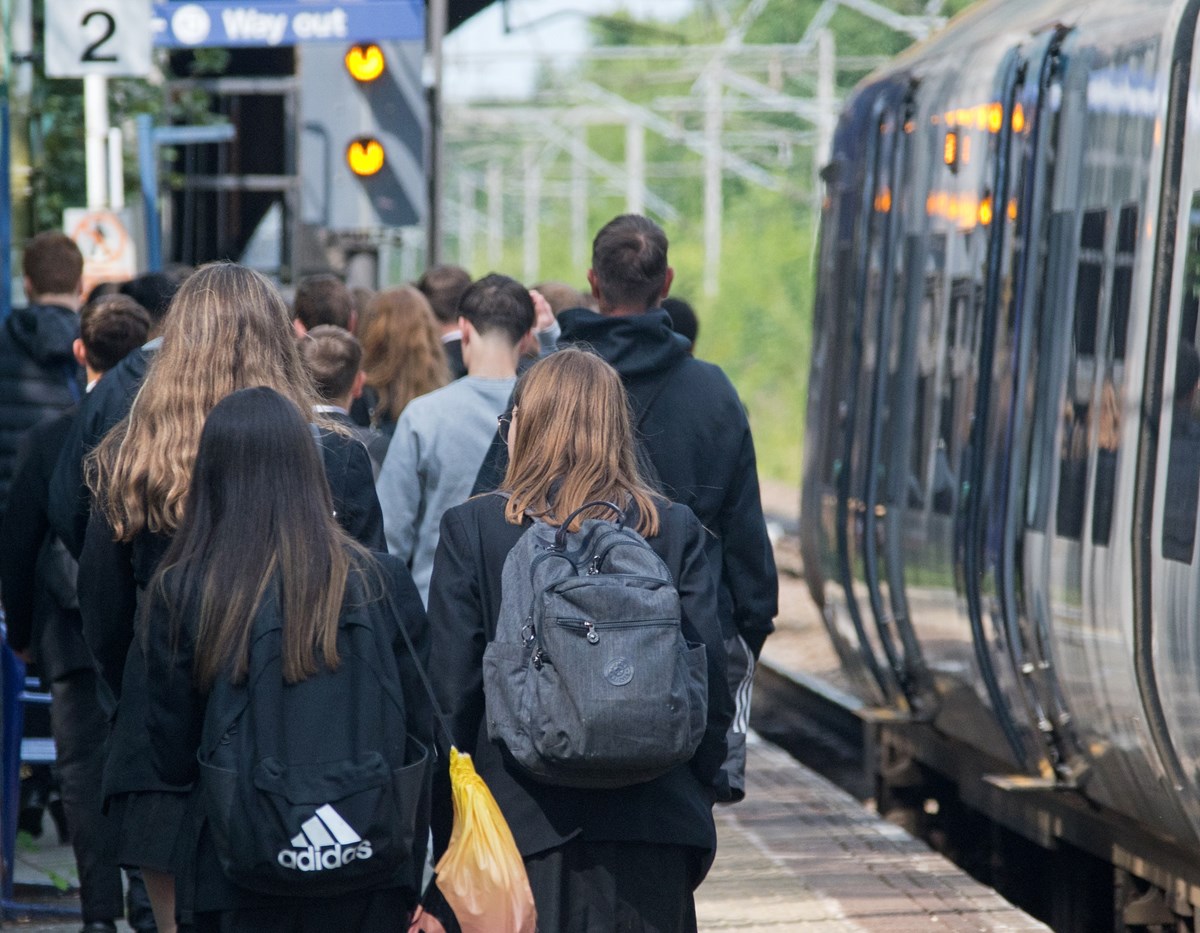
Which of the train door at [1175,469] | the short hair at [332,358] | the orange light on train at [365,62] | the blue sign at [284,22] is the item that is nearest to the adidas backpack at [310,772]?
the short hair at [332,358]

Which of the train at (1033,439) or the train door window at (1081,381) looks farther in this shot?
the train door window at (1081,381)

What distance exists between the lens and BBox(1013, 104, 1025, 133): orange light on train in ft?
22.4

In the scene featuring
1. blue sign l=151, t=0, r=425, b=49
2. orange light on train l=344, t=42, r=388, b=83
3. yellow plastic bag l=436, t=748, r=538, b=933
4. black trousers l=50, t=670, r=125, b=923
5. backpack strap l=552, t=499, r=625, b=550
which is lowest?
black trousers l=50, t=670, r=125, b=923

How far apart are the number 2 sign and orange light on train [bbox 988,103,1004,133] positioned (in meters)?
4.29

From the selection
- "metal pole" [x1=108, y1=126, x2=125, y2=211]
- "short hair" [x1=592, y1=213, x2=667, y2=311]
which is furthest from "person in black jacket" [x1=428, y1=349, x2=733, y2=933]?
"metal pole" [x1=108, y1=126, x2=125, y2=211]

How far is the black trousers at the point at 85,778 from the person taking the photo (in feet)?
18.0

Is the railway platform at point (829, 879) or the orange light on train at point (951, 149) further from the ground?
the orange light on train at point (951, 149)

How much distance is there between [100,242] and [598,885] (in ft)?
28.5

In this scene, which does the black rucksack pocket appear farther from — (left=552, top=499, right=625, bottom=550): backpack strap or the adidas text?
(left=552, top=499, right=625, bottom=550): backpack strap

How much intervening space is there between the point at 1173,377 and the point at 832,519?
4.05 metres

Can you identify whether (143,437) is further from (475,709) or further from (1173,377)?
(1173,377)

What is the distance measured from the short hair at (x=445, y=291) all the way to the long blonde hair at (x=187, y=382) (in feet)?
11.7

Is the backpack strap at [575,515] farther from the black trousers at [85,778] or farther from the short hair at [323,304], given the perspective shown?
the short hair at [323,304]

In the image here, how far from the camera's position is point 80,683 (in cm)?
571
